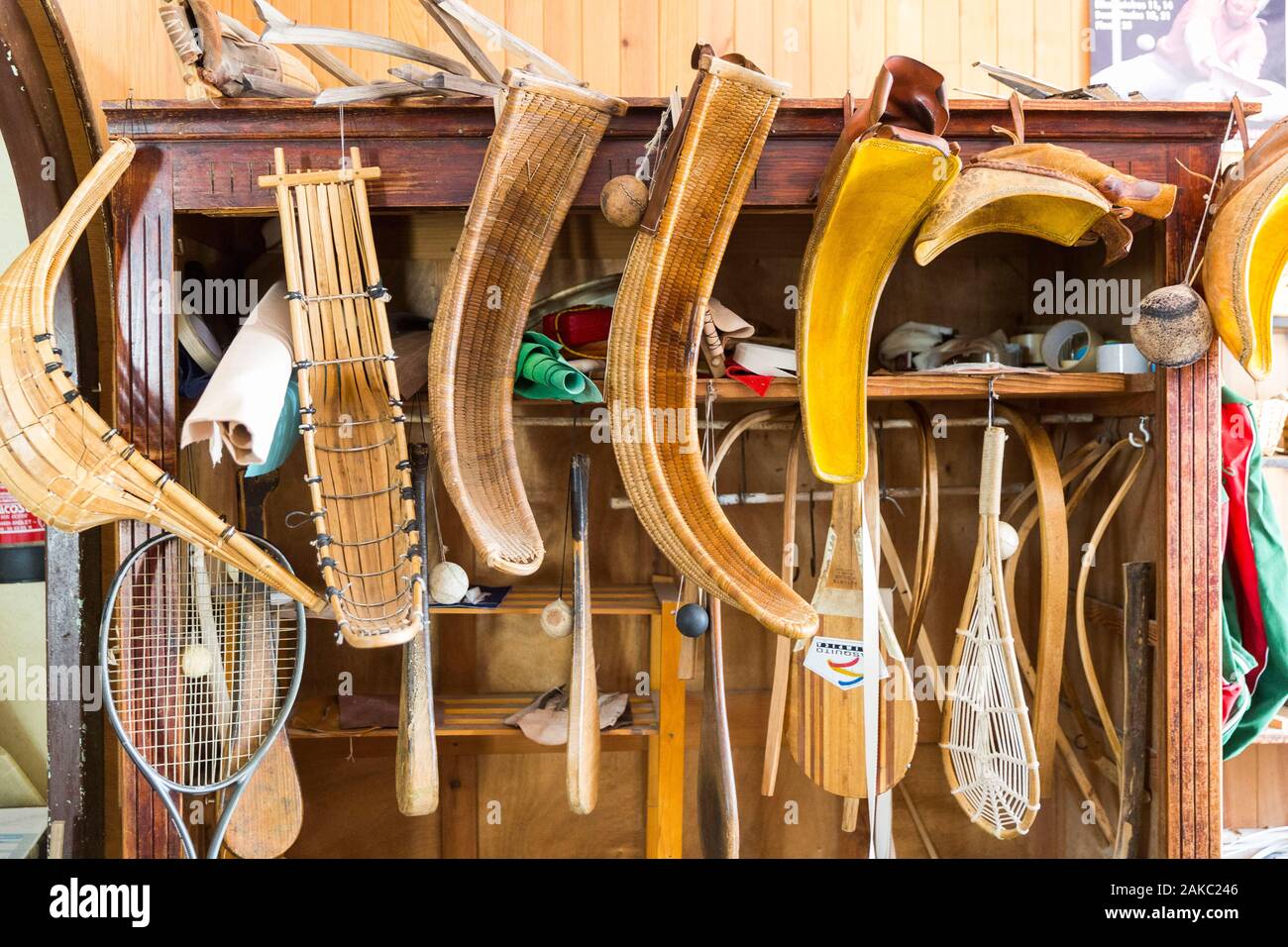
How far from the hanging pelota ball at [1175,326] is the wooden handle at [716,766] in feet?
3.23

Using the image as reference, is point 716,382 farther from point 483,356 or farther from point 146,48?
point 146,48

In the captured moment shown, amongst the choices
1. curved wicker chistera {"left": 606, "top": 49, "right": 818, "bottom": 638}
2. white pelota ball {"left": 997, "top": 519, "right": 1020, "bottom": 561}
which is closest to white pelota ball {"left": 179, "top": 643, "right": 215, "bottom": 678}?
curved wicker chistera {"left": 606, "top": 49, "right": 818, "bottom": 638}

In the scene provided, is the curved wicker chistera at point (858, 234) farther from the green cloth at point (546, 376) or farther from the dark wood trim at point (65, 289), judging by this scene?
the dark wood trim at point (65, 289)

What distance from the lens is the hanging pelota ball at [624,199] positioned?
4.82ft

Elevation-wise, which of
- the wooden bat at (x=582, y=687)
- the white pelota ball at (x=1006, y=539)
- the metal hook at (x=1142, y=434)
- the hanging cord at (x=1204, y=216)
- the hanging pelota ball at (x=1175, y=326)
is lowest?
the wooden bat at (x=582, y=687)

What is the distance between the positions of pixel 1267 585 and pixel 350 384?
197 centimetres

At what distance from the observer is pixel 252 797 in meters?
1.68

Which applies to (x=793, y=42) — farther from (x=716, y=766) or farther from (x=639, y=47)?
(x=716, y=766)

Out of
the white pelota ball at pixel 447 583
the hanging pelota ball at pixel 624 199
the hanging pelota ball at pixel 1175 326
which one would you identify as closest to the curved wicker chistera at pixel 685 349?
the hanging pelota ball at pixel 624 199

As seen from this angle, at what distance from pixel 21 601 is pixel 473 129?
148cm

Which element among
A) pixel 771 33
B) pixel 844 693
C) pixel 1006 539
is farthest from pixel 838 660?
pixel 771 33

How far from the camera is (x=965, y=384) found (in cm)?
171

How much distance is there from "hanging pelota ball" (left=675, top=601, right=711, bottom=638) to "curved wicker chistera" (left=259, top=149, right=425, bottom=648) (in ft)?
1.72
